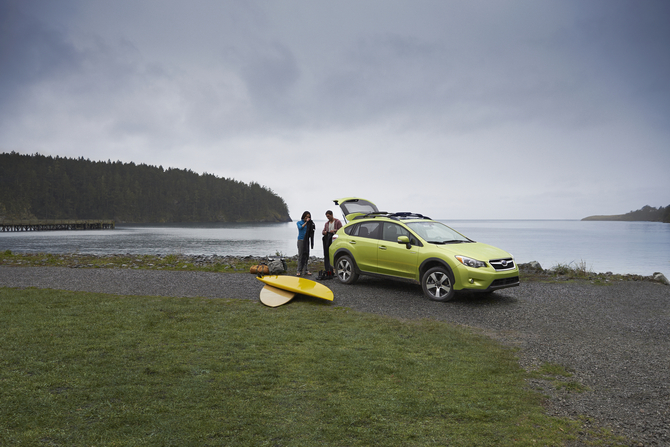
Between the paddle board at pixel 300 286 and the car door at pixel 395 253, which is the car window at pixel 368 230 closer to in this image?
the car door at pixel 395 253

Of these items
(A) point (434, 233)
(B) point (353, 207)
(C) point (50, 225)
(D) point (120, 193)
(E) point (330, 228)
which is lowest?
(A) point (434, 233)

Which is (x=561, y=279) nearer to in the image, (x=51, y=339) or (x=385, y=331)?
(x=385, y=331)

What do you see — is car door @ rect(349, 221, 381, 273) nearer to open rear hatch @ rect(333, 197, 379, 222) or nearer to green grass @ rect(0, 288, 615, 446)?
open rear hatch @ rect(333, 197, 379, 222)

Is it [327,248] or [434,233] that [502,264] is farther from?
[327,248]

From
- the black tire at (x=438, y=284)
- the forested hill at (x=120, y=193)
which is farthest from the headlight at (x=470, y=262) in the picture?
the forested hill at (x=120, y=193)

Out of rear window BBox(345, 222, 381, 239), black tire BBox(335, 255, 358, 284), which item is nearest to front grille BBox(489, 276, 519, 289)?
rear window BBox(345, 222, 381, 239)

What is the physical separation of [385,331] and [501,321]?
261cm

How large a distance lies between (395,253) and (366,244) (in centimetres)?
97

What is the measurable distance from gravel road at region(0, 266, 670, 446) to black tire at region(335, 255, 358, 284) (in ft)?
0.92

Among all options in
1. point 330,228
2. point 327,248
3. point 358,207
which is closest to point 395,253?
point 330,228

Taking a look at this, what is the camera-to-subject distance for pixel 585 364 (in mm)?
5312

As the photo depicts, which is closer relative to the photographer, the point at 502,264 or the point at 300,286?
the point at 502,264

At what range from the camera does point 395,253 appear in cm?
1041

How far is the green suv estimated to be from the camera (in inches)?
359
